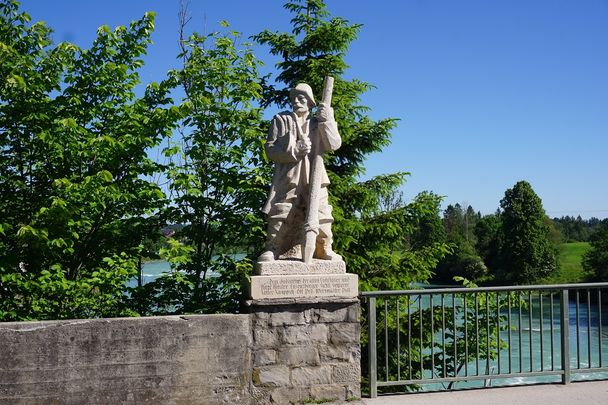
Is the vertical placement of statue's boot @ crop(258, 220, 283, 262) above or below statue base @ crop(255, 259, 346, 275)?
above

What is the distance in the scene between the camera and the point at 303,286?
4797mm

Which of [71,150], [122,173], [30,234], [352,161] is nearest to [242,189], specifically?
[122,173]

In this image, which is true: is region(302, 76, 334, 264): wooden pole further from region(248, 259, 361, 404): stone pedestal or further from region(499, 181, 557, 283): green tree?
region(499, 181, 557, 283): green tree

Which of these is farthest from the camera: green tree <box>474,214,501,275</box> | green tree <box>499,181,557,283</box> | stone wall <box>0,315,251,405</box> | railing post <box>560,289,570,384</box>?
green tree <box>474,214,501,275</box>

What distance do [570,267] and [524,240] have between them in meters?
9.82

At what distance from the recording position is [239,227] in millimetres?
7195

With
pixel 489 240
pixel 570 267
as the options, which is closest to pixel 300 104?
pixel 489 240

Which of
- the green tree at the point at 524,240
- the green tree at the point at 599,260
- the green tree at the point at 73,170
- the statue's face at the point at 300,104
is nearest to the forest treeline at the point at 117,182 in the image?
the green tree at the point at 73,170

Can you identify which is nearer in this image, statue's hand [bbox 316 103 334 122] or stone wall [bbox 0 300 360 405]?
stone wall [bbox 0 300 360 405]

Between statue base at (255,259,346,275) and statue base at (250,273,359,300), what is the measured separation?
0.05 metres

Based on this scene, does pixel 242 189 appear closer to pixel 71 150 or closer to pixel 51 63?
pixel 71 150

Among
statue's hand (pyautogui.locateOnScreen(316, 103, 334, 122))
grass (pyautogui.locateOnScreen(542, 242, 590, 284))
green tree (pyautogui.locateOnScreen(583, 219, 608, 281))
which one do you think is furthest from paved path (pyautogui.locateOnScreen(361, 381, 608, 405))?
grass (pyautogui.locateOnScreen(542, 242, 590, 284))

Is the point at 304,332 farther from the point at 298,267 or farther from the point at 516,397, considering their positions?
the point at 516,397

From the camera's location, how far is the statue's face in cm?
511
